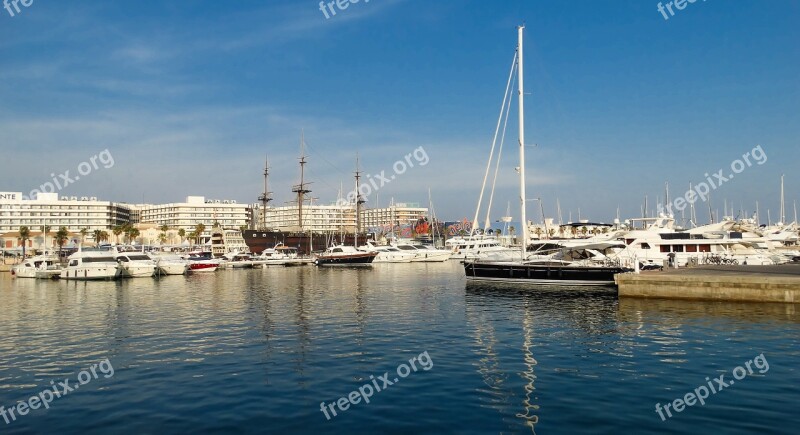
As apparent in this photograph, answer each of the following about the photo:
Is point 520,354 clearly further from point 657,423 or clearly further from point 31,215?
point 31,215

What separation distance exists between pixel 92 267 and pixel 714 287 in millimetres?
55656

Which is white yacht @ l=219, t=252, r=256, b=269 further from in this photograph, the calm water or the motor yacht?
the calm water

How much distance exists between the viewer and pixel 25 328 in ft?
81.7

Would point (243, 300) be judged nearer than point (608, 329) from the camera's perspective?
No

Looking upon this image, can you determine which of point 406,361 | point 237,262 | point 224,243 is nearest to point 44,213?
point 224,243

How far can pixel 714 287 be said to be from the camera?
2900 cm

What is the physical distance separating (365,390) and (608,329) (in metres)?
12.9

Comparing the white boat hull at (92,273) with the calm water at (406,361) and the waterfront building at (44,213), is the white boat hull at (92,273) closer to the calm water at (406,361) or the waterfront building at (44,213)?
the calm water at (406,361)

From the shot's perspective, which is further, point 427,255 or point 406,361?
point 427,255

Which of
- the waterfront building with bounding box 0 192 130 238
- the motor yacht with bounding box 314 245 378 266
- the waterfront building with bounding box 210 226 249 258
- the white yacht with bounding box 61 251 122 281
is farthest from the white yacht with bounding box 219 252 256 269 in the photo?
the waterfront building with bounding box 0 192 130 238

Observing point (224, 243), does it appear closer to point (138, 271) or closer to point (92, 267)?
point (138, 271)

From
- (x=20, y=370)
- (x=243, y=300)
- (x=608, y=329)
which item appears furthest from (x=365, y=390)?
(x=243, y=300)

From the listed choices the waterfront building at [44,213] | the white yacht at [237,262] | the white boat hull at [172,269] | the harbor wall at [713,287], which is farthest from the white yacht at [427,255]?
the waterfront building at [44,213]

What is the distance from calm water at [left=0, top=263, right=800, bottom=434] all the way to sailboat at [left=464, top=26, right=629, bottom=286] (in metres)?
6.35
